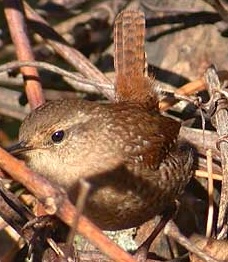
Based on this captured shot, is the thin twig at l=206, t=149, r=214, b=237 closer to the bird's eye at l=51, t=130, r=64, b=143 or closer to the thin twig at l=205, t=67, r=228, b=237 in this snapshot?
the thin twig at l=205, t=67, r=228, b=237

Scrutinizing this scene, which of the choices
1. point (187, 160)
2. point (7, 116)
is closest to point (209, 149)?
point (187, 160)

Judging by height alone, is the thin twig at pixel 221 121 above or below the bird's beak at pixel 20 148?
below

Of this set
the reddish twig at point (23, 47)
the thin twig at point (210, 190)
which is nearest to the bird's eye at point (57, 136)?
the reddish twig at point (23, 47)

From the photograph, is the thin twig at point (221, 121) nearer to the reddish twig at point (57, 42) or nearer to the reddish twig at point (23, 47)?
the reddish twig at point (57, 42)

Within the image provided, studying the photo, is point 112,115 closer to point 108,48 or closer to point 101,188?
point 101,188

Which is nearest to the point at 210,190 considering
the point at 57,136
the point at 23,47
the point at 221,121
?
the point at 221,121

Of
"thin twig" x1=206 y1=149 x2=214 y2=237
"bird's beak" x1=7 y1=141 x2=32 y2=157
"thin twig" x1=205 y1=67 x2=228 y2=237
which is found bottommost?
"thin twig" x1=206 y1=149 x2=214 y2=237

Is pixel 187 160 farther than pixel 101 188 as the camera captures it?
Yes

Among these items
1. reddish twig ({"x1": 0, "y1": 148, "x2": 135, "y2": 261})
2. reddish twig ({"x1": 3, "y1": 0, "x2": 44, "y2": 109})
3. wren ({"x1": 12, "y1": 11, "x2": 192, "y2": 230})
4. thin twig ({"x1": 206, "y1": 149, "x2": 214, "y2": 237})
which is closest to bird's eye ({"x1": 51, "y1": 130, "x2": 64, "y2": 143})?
wren ({"x1": 12, "y1": 11, "x2": 192, "y2": 230})

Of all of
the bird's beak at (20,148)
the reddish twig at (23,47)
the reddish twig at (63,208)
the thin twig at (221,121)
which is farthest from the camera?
the reddish twig at (23,47)
